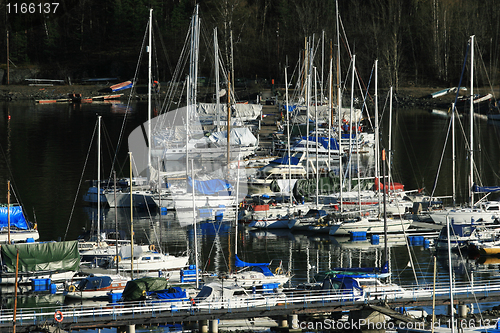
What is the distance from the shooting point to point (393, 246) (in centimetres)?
3634

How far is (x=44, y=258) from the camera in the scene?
29.5 meters

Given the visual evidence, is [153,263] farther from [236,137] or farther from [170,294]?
[236,137]

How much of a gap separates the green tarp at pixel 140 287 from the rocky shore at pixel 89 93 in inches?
3042

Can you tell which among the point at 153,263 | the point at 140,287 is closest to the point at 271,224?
the point at 153,263

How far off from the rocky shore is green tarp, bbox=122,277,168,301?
3042 inches

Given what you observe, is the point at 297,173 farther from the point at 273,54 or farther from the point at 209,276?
the point at 273,54

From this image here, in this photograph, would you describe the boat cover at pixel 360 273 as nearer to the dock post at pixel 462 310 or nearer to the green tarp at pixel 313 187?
the dock post at pixel 462 310

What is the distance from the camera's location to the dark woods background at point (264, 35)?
10181 cm

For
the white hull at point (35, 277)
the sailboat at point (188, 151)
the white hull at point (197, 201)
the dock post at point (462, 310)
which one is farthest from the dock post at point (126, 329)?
the sailboat at point (188, 151)

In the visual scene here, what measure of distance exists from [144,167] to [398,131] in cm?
3606

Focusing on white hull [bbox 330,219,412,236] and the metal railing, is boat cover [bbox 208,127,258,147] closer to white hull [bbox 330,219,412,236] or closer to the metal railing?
white hull [bbox 330,219,412,236]

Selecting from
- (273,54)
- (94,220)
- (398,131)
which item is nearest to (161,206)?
(94,220)

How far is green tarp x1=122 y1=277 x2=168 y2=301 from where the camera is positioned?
79.6 ft

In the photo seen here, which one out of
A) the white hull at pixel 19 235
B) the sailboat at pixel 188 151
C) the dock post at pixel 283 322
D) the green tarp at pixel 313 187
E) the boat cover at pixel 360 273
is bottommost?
the dock post at pixel 283 322
